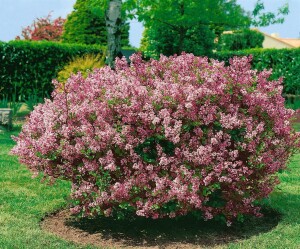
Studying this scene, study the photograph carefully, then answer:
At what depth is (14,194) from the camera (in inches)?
298

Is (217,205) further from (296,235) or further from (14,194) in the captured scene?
(14,194)

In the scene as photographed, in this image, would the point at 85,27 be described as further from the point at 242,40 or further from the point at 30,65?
the point at 242,40

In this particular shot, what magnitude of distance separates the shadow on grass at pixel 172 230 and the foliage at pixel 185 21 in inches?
484

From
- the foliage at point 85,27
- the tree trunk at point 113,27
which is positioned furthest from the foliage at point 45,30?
the tree trunk at point 113,27

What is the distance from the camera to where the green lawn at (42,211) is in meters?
5.73

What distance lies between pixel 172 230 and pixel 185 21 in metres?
13.6

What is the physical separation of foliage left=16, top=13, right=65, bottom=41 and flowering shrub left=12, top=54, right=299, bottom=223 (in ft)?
97.5

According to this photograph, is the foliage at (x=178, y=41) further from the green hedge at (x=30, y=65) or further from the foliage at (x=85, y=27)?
the foliage at (x=85, y=27)

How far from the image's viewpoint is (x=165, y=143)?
238 inches

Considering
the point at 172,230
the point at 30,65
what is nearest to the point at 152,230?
the point at 172,230

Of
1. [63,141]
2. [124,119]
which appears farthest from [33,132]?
[124,119]

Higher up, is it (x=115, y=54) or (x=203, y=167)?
(x=115, y=54)

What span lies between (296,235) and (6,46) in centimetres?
1434

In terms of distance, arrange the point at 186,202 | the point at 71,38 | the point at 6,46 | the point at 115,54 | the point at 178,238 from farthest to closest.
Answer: the point at 71,38, the point at 6,46, the point at 115,54, the point at 178,238, the point at 186,202
